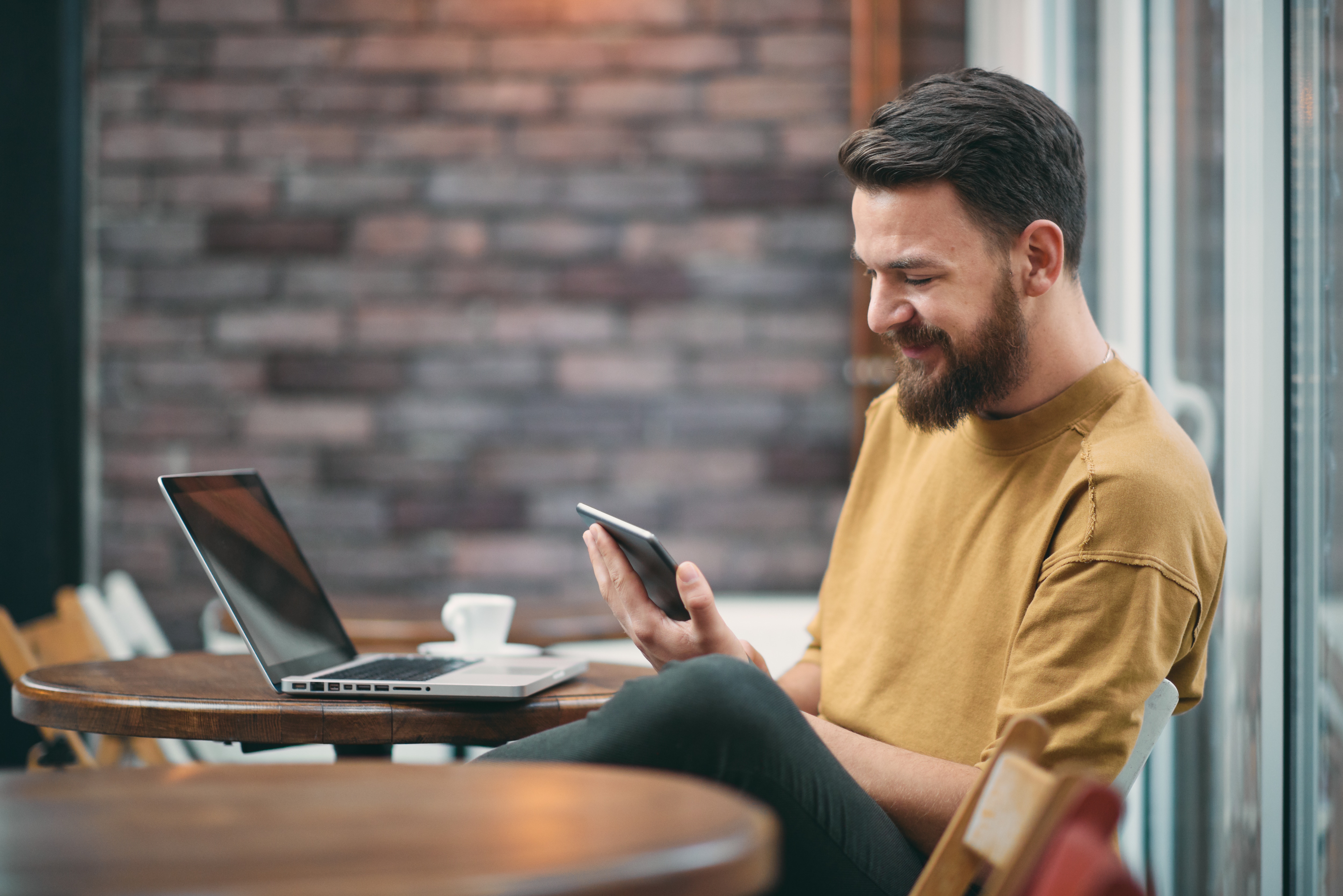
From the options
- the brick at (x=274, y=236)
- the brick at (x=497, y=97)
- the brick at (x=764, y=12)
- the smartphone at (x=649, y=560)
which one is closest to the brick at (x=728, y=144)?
the brick at (x=764, y=12)

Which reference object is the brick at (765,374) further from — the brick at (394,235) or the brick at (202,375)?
the brick at (202,375)

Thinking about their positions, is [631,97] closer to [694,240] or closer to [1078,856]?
[694,240]

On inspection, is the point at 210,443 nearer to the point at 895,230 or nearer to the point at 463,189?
the point at 463,189

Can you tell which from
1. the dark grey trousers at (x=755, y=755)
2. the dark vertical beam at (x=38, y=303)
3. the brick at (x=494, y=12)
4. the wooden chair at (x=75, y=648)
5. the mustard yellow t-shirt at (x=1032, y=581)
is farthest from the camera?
the brick at (x=494, y=12)

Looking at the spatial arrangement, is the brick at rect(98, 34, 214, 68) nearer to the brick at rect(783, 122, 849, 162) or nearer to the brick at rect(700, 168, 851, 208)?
the brick at rect(700, 168, 851, 208)

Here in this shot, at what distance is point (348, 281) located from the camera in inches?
135

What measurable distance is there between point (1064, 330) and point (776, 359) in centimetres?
204

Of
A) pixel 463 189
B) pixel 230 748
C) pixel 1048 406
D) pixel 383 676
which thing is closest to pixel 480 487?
pixel 463 189

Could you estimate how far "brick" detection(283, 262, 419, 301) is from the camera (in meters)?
3.41

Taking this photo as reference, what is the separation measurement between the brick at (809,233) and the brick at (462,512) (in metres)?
1.06

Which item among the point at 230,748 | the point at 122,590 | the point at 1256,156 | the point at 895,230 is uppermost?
the point at 1256,156

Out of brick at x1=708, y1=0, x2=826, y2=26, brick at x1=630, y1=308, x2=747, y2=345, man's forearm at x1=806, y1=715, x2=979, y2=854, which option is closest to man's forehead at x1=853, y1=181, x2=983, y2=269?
man's forearm at x1=806, y1=715, x2=979, y2=854

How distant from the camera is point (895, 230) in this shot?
1393 millimetres

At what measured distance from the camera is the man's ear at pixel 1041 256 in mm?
1375
